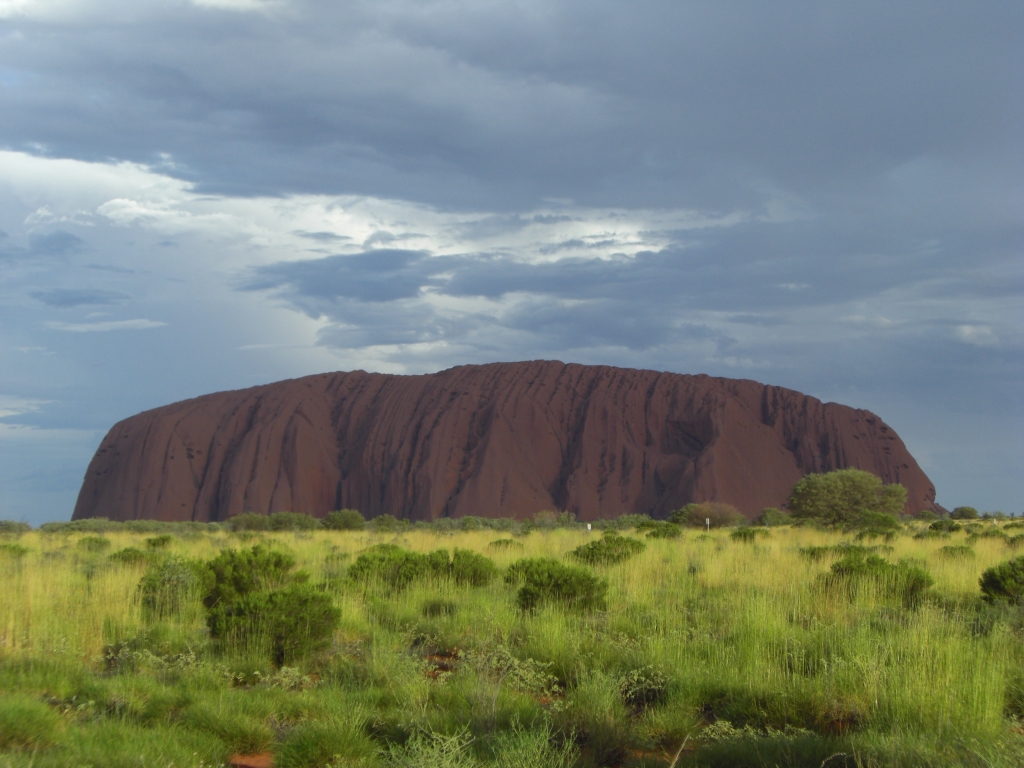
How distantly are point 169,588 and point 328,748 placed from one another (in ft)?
20.3

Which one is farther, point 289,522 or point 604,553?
point 289,522

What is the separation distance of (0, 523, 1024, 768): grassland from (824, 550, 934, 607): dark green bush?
192 mm

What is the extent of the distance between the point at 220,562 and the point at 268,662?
14.3 ft

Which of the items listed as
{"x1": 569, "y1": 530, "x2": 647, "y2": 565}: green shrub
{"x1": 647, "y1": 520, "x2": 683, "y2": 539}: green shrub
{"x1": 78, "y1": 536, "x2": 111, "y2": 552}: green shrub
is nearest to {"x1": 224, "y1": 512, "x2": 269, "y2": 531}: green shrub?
{"x1": 78, "y1": 536, "x2": 111, "y2": 552}: green shrub

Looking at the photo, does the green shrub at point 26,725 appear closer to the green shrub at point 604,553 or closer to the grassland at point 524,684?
the grassland at point 524,684

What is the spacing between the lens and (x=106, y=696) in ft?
19.4

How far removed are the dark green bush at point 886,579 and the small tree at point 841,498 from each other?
21.5 meters

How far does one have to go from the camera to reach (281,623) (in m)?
7.64

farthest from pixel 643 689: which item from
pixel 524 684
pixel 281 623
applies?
pixel 281 623

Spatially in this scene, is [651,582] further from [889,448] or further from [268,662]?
[889,448]

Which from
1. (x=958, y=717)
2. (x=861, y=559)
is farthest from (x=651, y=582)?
(x=958, y=717)

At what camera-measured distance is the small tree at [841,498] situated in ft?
106

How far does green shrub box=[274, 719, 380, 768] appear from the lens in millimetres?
4711

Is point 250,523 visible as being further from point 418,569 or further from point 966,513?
point 966,513
